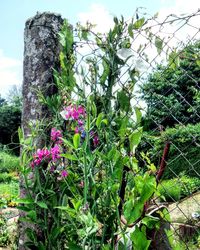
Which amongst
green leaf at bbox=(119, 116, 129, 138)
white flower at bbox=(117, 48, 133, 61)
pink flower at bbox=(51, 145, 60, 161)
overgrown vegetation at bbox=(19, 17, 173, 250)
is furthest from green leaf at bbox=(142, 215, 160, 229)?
white flower at bbox=(117, 48, 133, 61)

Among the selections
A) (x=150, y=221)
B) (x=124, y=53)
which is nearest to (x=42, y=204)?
(x=150, y=221)

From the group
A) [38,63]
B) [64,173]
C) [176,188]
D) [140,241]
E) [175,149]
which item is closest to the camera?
[140,241]

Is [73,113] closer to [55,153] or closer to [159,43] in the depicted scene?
[55,153]

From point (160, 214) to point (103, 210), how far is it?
9.6 inches

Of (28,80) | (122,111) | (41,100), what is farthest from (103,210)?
(28,80)

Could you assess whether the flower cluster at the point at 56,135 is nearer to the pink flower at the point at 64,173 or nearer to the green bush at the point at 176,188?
the pink flower at the point at 64,173

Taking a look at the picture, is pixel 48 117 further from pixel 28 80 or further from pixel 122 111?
pixel 122 111

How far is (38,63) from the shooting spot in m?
1.87

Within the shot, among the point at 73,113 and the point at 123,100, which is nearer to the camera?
the point at 123,100

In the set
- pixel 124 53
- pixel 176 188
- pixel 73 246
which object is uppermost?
pixel 124 53

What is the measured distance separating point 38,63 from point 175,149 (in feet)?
22.0

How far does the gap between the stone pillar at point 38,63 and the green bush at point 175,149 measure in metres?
0.46

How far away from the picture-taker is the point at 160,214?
1.62 m

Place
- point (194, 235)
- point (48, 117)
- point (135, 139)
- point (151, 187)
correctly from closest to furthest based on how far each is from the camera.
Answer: point (151, 187), point (135, 139), point (48, 117), point (194, 235)
